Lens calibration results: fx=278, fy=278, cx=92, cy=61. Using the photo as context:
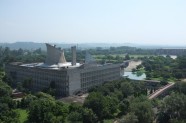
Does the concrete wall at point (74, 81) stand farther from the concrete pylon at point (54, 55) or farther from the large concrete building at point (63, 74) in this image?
the concrete pylon at point (54, 55)

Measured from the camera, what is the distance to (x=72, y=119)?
974 inches

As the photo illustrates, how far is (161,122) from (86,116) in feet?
24.7

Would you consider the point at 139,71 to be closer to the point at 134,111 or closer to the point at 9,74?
the point at 9,74

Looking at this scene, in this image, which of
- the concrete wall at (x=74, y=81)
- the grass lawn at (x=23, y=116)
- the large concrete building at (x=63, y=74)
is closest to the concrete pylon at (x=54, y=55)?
the large concrete building at (x=63, y=74)

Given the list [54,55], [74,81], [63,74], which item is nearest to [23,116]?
[63,74]

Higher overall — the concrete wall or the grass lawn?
the concrete wall

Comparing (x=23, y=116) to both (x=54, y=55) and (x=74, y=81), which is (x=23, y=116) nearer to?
(x=74, y=81)

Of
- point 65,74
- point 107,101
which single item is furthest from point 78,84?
point 107,101

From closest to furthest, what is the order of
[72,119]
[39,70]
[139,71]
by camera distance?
[72,119] < [39,70] < [139,71]

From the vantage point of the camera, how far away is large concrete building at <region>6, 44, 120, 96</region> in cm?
4072

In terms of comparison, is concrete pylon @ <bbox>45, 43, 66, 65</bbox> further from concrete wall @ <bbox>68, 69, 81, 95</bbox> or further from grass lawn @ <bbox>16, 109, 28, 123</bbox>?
grass lawn @ <bbox>16, 109, 28, 123</bbox>

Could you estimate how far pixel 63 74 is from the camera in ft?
132

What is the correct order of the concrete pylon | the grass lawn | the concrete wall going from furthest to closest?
the concrete pylon
the concrete wall
the grass lawn

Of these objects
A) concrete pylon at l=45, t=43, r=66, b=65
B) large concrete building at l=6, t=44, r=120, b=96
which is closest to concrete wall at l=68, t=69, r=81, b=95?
large concrete building at l=6, t=44, r=120, b=96
